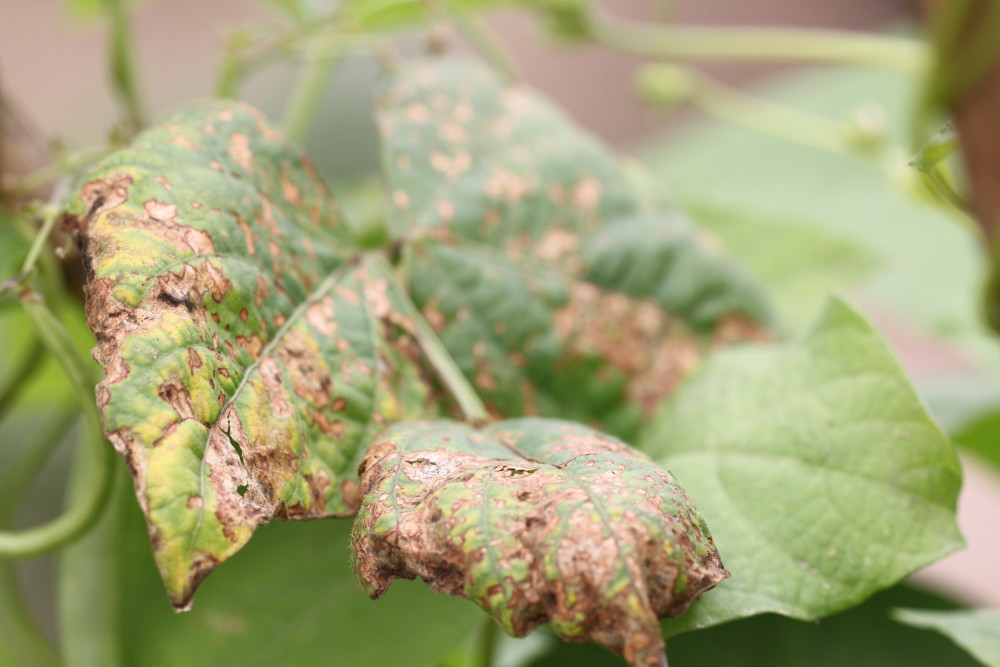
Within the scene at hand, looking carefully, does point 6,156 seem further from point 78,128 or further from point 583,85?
point 583,85

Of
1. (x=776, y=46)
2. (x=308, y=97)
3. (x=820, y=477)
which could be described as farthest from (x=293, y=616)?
(x=776, y=46)

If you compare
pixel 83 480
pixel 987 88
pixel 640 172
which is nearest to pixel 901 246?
pixel 640 172

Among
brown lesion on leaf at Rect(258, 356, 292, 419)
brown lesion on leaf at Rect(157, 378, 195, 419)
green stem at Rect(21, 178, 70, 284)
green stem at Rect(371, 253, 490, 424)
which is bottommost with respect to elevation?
green stem at Rect(371, 253, 490, 424)

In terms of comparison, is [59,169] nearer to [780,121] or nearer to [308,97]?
[308,97]

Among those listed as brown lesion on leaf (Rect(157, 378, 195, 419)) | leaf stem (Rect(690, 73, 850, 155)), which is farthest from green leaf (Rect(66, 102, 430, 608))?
leaf stem (Rect(690, 73, 850, 155))

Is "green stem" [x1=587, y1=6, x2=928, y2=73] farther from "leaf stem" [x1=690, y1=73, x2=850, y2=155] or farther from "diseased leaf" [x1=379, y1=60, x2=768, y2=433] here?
"diseased leaf" [x1=379, y1=60, x2=768, y2=433]

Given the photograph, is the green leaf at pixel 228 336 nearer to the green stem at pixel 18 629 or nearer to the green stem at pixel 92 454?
the green stem at pixel 92 454
